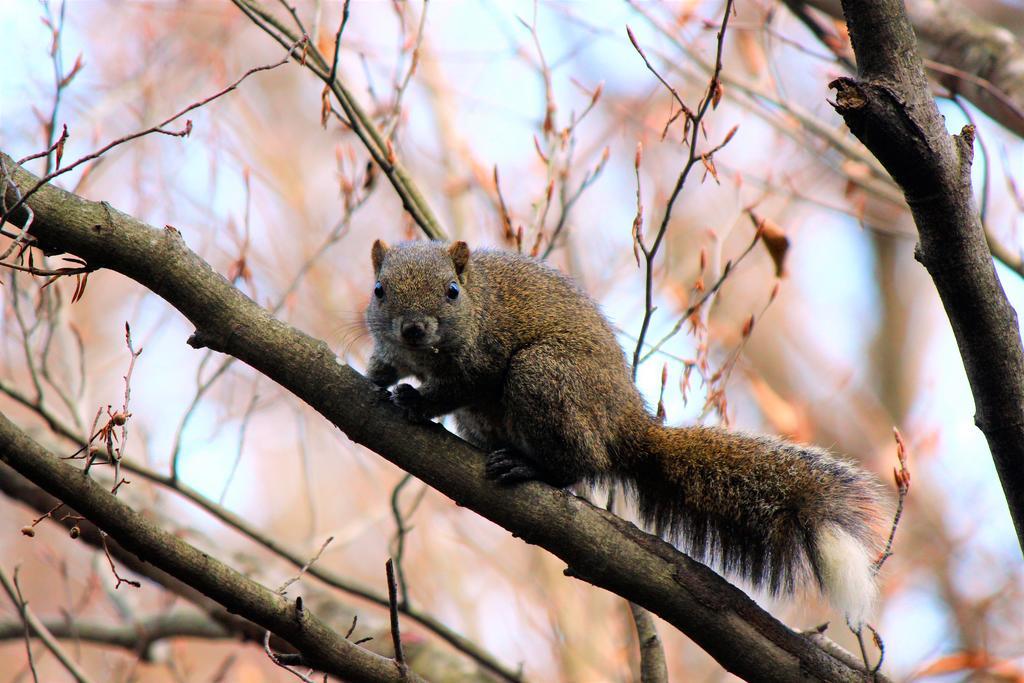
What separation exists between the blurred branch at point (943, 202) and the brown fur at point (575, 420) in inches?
31.1

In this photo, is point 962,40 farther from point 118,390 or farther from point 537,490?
point 118,390

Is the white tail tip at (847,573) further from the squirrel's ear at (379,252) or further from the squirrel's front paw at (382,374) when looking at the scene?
the squirrel's ear at (379,252)

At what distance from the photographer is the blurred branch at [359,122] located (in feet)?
12.7

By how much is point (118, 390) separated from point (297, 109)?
3553mm

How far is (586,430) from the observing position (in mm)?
3965

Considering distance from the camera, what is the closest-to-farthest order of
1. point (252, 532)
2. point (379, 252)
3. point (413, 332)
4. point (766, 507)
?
point (766, 507) → point (413, 332) → point (252, 532) → point (379, 252)

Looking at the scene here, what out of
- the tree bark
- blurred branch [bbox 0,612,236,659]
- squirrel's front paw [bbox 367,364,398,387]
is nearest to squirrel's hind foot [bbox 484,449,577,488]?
squirrel's front paw [bbox 367,364,398,387]

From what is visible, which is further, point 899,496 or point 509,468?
point 509,468

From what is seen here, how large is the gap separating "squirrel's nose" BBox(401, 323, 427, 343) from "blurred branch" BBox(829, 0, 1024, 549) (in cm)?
188

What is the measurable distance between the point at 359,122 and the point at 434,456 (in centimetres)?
163

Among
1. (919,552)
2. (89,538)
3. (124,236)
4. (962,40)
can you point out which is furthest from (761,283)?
(124,236)

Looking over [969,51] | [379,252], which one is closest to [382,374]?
[379,252]

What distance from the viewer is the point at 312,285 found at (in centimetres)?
729

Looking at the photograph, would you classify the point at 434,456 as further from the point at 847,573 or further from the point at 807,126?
the point at 807,126
